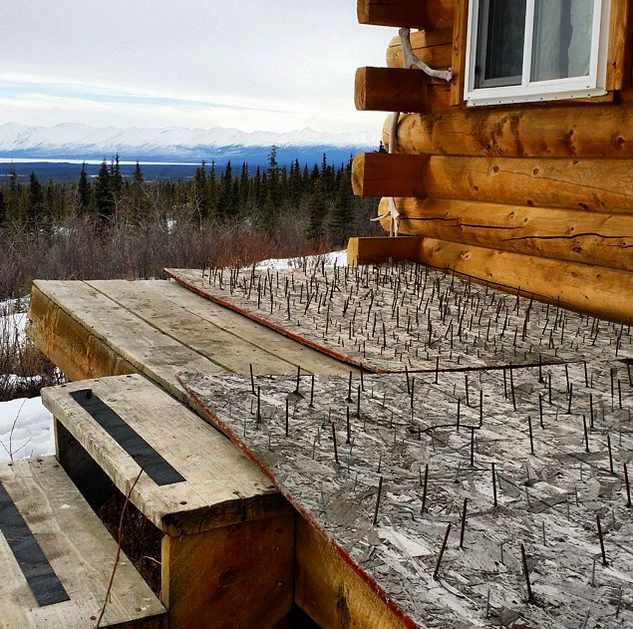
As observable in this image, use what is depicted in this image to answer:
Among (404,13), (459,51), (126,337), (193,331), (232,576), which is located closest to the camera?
(232,576)

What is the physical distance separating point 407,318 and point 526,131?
165 centimetres

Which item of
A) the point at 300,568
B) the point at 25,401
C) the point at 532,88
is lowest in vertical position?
the point at 25,401

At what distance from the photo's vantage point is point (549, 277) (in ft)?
16.9

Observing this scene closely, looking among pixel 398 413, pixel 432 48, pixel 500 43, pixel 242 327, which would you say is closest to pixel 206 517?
pixel 398 413

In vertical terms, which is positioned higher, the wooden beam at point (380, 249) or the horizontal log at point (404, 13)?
the horizontal log at point (404, 13)

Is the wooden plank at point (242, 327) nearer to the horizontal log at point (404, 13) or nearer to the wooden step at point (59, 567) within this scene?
the wooden step at point (59, 567)

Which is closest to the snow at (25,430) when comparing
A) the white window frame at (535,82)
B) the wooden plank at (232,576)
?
the wooden plank at (232,576)

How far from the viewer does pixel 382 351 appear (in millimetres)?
3643

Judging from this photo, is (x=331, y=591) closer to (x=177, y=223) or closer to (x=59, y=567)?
(x=59, y=567)

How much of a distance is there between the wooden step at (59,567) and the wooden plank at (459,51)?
165 inches

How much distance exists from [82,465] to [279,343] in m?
1.29

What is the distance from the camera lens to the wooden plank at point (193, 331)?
3506mm

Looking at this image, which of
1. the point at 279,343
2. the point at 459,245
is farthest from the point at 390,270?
the point at 279,343

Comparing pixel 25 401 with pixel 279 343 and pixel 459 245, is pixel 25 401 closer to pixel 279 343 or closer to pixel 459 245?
pixel 279 343
